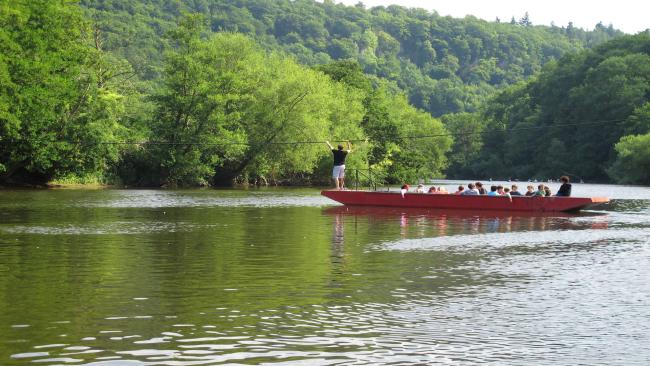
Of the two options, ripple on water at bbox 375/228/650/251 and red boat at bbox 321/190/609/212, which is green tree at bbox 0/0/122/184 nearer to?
red boat at bbox 321/190/609/212

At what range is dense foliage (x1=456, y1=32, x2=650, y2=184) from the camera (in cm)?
11928

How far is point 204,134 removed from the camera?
238 feet

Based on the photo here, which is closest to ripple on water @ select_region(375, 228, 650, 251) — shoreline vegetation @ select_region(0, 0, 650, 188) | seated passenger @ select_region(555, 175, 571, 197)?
seated passenger @ select_region(555, 175, 571, 197)

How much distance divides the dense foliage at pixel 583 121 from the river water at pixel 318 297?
86.8m

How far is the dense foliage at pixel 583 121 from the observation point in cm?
11928

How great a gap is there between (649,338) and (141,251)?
479 inches

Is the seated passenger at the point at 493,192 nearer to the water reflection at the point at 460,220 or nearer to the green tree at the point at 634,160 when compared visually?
the water reflection at the point at 460,220

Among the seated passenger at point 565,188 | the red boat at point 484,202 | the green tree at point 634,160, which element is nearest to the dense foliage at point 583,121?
the green tree at point 634,160

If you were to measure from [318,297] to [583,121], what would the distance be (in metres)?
125

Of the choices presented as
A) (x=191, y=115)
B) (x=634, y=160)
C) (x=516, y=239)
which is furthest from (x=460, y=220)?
(x=634, y=160)

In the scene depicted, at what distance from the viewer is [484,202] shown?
40.8 meters

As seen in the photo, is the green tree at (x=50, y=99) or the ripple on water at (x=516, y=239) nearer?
Result: the ripple on water at (x=516, y=239)

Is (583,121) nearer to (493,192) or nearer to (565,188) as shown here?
(493,192)

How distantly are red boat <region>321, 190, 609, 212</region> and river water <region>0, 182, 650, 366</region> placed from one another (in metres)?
12.9
